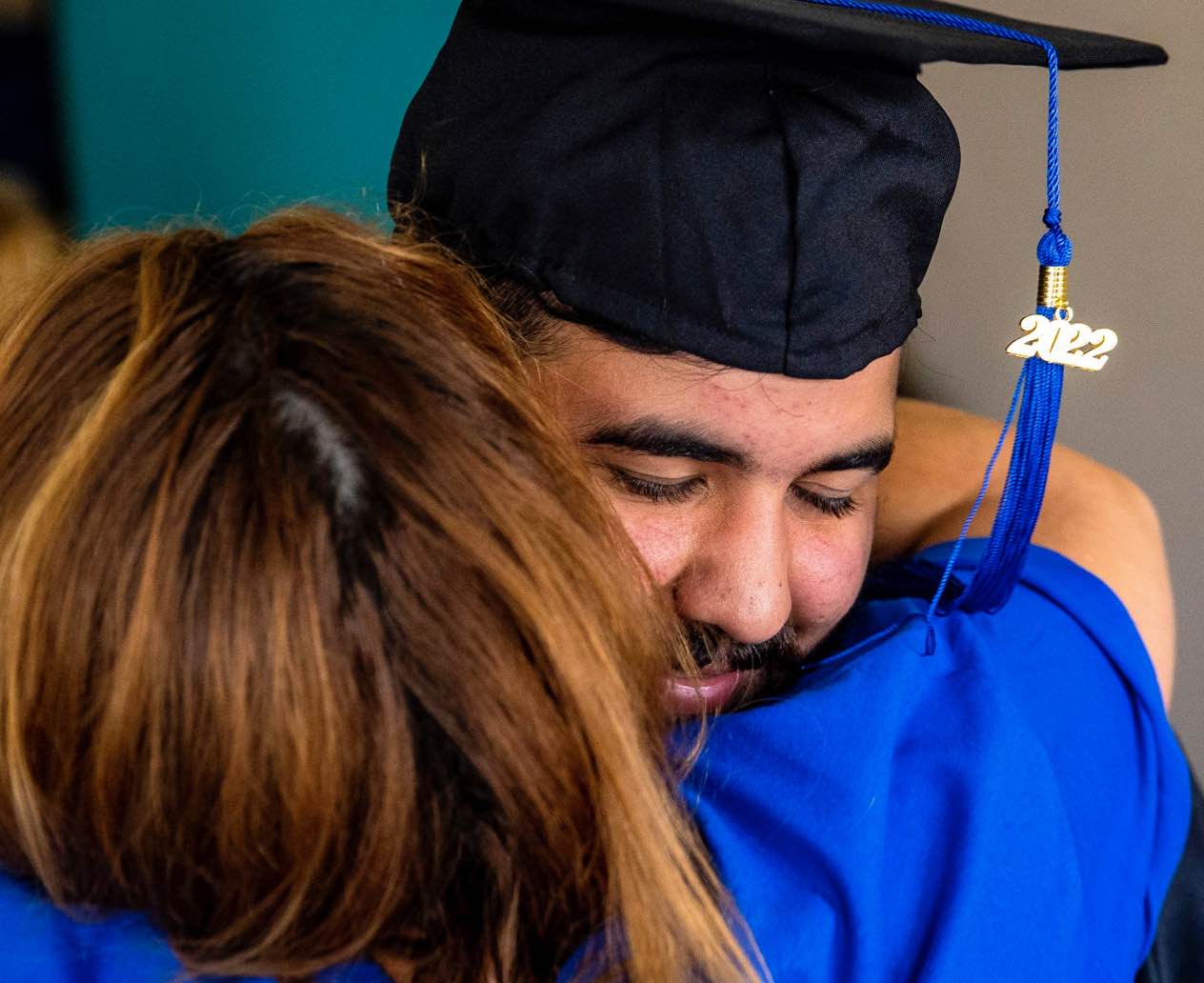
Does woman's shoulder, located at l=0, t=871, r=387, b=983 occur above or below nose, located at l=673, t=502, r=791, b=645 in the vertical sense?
below

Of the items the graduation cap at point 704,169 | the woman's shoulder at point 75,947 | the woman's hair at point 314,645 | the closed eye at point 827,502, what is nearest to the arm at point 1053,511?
the closed eye at point 827,502

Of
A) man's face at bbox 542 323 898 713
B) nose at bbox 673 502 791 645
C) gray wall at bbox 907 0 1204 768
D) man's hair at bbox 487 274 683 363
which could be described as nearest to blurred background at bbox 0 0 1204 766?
gray wall at bbox 907 0 1204 768

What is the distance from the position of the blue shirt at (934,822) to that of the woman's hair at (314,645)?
0.05 metres

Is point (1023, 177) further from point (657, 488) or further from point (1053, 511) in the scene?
point (657, 488)

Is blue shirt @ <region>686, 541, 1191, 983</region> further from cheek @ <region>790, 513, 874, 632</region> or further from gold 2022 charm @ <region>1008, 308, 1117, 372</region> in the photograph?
gold 2022 charm @ <region>1008, 308, 1117, 372</region>

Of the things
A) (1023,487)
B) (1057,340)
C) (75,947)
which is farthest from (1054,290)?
(75,947)

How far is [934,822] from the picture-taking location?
2.77ft

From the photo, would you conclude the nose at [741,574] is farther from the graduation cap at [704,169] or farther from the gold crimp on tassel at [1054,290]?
the gold crimp on tassel at [1054,290]

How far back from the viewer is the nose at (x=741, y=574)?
933 millimetres

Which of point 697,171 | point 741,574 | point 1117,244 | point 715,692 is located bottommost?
point 715,692

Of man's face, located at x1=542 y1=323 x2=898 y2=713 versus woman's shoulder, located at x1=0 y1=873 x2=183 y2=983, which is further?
man's face, located at x1=542 y1=323 x2=898 y2=713

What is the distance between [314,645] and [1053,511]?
89 centimetres

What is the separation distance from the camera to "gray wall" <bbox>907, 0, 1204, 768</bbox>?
131 cm

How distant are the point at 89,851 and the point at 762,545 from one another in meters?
0.49
